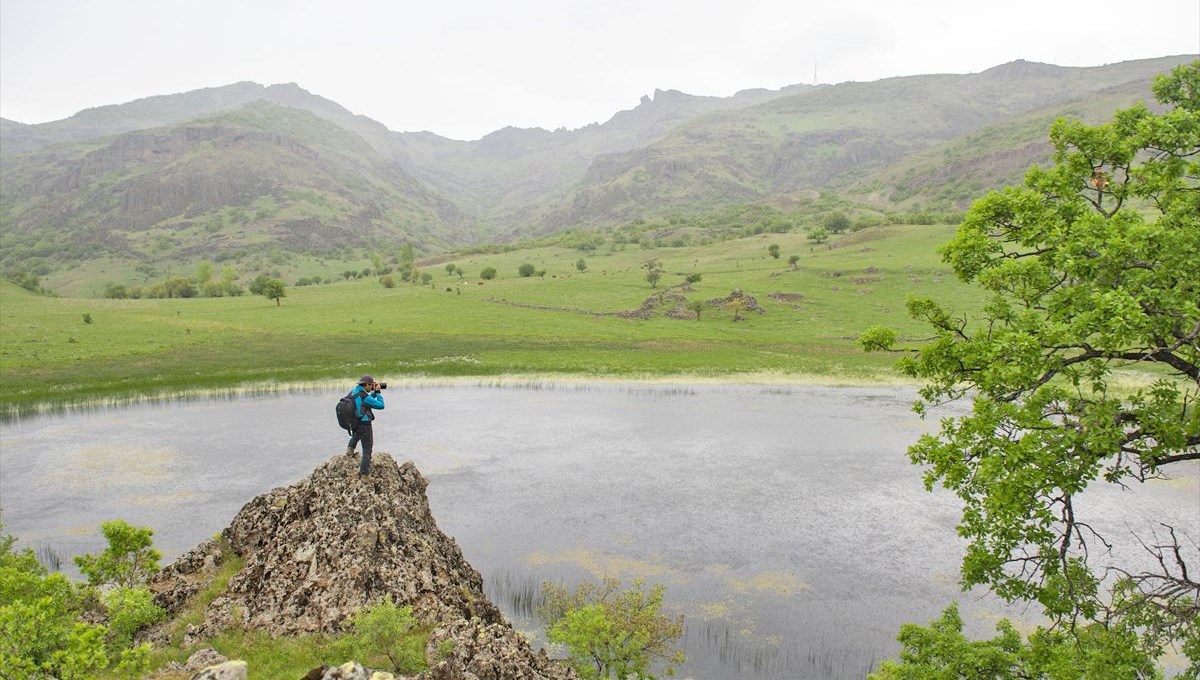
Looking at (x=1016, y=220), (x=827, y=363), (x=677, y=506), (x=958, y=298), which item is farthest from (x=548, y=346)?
(x=1016, y=220)

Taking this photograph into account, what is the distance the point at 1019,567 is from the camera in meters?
28.9

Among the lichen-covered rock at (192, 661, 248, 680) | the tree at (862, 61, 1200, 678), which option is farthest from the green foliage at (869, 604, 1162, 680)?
the lichen-covered rock at (192, 661, 248, 680)

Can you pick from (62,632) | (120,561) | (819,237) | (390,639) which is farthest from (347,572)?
(819,237)

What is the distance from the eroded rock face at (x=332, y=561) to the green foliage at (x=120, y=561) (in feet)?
2.49

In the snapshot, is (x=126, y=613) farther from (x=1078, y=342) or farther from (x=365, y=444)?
(x=1078, y=342)

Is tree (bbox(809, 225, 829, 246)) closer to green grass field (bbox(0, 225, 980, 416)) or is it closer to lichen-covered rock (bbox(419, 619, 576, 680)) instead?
green grass field (bbox(0, 225, 980, 416))

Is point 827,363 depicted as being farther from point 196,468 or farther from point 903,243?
point 903,243

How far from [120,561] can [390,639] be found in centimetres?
1259

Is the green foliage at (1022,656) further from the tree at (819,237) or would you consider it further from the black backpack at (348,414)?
the tree at (819,237)

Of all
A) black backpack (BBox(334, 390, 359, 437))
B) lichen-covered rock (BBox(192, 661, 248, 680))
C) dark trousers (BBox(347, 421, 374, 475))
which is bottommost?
lichen-covered rock (BBox(192, 661, 248, 680))

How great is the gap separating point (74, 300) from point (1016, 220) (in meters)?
163

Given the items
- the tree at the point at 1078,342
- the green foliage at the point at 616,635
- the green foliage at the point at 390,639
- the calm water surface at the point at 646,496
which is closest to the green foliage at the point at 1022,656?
the tree at the point at 1078,342

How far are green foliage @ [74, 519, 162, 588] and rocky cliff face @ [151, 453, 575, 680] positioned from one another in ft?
2.32

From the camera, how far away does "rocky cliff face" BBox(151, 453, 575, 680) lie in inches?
674
